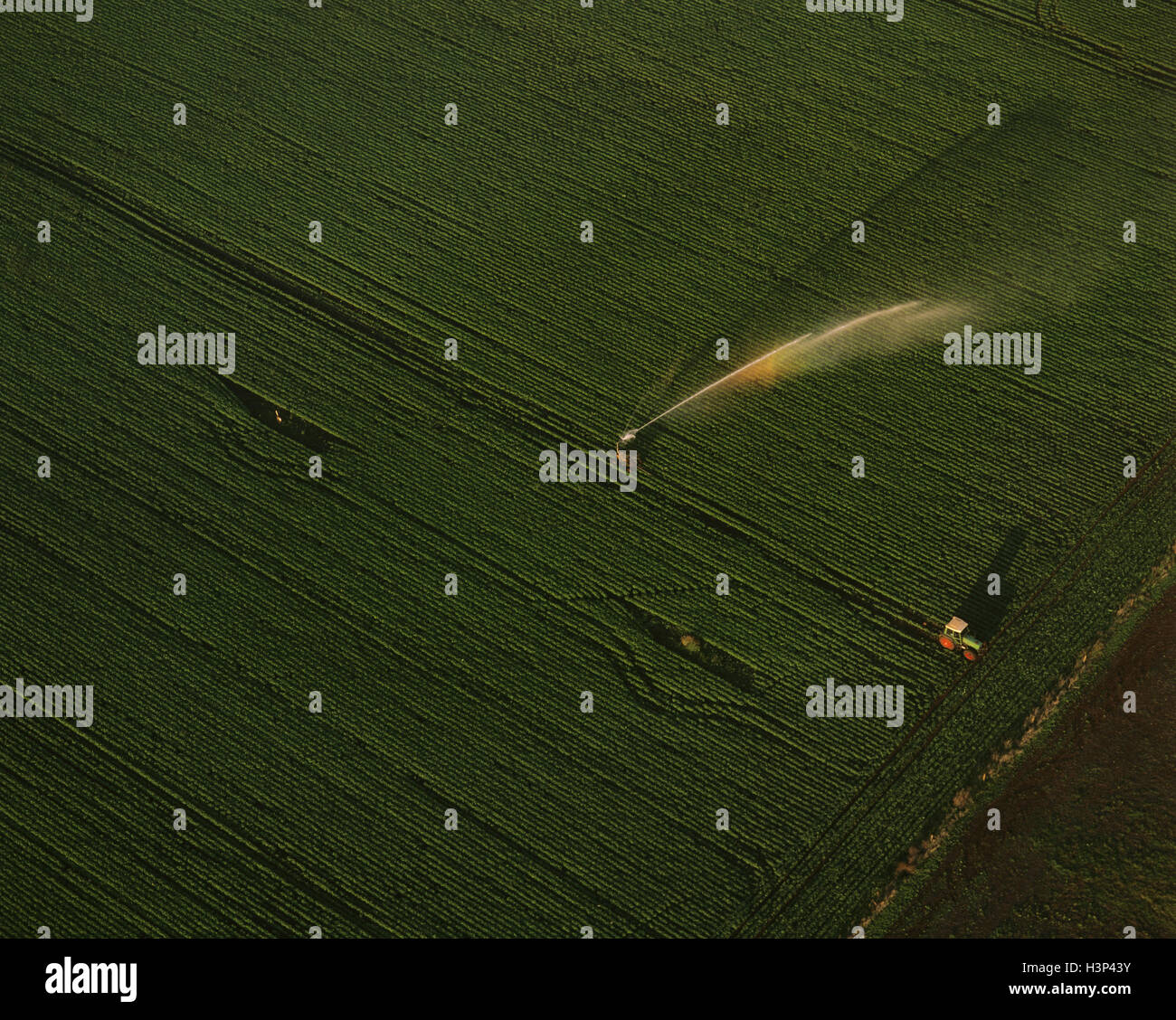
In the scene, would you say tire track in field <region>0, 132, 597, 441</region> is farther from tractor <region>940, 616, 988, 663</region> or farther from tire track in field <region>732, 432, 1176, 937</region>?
tire track in field <region>732, 432, 1176, 937</region>

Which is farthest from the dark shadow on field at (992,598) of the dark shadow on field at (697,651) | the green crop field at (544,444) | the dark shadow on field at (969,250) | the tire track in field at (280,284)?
the tire track in field at (280,284)

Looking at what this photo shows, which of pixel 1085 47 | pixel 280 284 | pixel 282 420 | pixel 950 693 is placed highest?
pixel 1085 47

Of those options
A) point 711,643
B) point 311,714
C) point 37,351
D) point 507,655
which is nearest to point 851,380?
point 711,643

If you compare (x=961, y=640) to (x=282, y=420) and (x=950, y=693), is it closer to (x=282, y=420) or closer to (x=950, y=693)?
(x=950, y=693)

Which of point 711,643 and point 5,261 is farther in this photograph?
point 5,261

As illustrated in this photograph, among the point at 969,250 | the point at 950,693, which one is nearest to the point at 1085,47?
the point at 969,250

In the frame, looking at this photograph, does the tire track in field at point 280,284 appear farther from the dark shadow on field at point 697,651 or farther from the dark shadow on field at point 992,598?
the dark shadow on field at point 992,598

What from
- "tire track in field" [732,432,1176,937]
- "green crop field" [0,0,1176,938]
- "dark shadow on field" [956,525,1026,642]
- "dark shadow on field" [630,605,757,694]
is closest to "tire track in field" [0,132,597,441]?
"green crop field" [0,0,1176,938]
